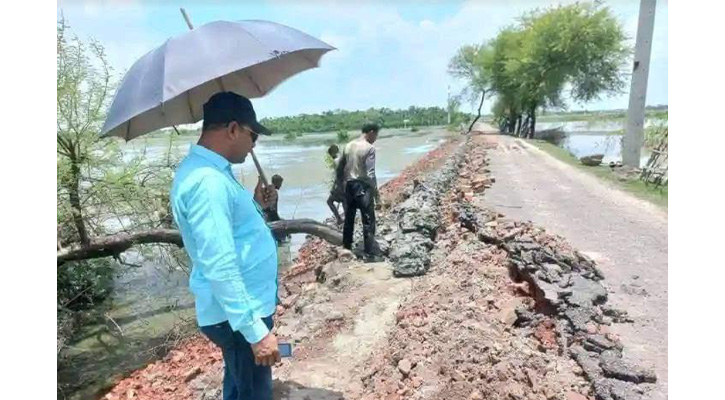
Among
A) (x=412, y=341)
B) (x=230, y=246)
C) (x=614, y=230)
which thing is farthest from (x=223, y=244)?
(x=614, y=230)

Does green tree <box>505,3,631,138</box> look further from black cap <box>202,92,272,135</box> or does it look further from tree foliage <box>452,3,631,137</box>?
black cap <box>202,92,272,135</box>

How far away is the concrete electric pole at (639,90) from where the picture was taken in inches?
328

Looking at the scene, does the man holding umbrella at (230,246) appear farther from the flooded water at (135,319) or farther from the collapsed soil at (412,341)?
the flooded water at (135,319)

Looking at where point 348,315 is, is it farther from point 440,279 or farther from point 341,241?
point 341,241

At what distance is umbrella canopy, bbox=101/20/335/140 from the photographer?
1.95m

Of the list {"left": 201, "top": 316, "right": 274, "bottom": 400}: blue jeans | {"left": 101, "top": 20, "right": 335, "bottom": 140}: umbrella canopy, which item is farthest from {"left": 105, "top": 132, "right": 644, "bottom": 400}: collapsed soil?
{"left": 101, "top": 20, "right": 335, "bottom": 140}: umbrella canopy

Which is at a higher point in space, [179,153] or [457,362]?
[179,153]

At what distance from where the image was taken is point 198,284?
1842 mm

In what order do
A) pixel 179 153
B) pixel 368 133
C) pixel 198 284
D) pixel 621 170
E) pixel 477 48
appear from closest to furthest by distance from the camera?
pixel 198 284 → pixel 368 133 → pixel 179 153 → pixel 621 170 → pixel 477 48

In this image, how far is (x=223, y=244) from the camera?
1.69m

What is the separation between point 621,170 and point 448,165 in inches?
162

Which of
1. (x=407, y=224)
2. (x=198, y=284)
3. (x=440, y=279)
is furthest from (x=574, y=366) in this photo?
(x=407, y=224)

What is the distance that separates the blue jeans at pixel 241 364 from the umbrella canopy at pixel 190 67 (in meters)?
0.78

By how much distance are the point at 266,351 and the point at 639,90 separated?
9926 millimetres
